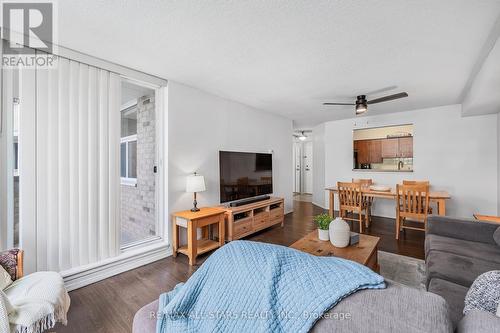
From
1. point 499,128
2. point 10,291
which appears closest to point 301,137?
point 499,128

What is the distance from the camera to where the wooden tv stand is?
10.6 ft

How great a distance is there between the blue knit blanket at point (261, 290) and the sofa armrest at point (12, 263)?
1382 mm

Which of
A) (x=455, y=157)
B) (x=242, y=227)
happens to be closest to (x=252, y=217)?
(x=242, y=227)

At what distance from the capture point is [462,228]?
2.25 m

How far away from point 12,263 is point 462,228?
382 cm

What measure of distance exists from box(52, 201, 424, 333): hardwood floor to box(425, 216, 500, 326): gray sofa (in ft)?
2.33

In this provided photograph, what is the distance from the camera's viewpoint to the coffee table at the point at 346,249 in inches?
75.5

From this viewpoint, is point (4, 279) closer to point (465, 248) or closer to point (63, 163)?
point (63, 163)

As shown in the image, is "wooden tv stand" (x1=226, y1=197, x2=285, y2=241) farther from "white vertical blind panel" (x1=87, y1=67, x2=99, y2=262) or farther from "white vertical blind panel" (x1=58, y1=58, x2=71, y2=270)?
"white vertical blind panel" (x1=58, y1=58, x2=71, y2=270)

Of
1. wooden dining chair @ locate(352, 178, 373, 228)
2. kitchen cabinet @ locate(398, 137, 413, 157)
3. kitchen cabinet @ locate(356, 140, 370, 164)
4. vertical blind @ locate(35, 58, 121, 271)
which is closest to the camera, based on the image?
vertical blind @ locate(35, 58, 121, 271)

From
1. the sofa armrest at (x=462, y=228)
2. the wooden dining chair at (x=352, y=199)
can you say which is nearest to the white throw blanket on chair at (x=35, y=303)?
the sofa armrest at (x=462, y=228)

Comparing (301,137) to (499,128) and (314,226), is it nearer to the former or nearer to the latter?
(314,226)

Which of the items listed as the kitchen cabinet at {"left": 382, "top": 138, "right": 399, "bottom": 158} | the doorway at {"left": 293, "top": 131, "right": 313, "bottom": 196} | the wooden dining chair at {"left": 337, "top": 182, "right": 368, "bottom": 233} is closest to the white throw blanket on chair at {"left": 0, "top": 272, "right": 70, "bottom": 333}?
the wooden dining chair at {"left": 337, "top": 182, "right": 368, "bottom": 233}

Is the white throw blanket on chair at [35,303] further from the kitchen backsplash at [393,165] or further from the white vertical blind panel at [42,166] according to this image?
the kitchen backsplash at [393,165]
